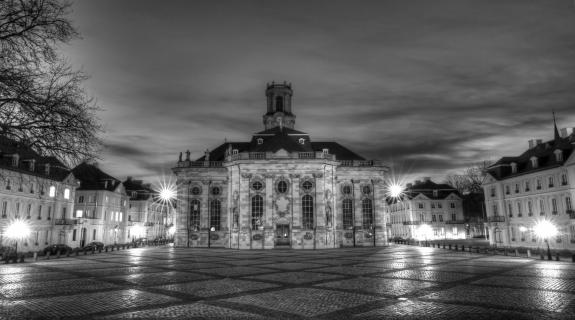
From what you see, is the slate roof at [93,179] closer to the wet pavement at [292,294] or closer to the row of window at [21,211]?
the row of window at [21,211]

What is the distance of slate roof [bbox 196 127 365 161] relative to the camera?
54.5m

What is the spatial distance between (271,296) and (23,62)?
12214 mm

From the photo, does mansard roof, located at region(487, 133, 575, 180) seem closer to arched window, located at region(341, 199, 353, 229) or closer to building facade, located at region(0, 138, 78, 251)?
arched window, located at region(341, 199, 353, 229)

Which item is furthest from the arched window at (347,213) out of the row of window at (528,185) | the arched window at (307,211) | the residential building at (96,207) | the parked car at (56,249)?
the residential building at (96,207)

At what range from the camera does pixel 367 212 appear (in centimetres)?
5562

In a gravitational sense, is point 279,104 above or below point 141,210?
above

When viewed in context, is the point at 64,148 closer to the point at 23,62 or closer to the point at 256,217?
the point at 23,62

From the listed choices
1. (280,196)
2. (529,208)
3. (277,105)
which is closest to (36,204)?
(280,196)

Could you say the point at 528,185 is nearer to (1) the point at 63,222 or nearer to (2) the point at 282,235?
(2) the point at 282,235

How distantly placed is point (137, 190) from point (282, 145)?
43218mm

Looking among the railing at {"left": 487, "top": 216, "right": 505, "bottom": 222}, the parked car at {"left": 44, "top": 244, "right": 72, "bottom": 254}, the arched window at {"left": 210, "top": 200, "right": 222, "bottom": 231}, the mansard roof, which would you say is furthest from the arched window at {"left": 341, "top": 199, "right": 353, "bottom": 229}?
the parked car at {"left": 44, "top": 244, "right": 72, "bottom": 254}

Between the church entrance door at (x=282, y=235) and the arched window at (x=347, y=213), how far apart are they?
9.74 m

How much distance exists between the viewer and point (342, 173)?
55906mm

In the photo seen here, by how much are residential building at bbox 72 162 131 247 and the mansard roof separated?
202 ft
